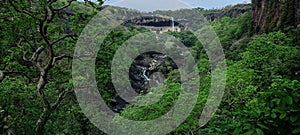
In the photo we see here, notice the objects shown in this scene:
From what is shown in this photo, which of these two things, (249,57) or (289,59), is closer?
(249,57)

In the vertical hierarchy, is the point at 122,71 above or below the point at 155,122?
above

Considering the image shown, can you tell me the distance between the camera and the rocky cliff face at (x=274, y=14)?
29.2m

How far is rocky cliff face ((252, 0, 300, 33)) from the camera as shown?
95.7 ft

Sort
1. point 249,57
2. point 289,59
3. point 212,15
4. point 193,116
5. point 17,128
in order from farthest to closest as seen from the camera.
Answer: point 212,15, point 289,59, point 249,57, point 193,116, point 17,128

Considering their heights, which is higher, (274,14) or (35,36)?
(35,36)

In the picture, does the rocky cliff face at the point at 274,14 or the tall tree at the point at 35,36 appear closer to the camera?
the tall tree at the point at 35,36

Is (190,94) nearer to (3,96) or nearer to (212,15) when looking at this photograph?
(3,96)

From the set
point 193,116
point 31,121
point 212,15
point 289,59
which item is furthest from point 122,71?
point 212,15

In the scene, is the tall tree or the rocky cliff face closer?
the tall tree

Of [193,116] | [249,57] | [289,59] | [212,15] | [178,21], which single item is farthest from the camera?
[212,15]

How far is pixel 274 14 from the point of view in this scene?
3356 centimetres

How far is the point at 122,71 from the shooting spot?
8047 mm

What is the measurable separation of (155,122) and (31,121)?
3.67m

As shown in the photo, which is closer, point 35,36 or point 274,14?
point 35,36
